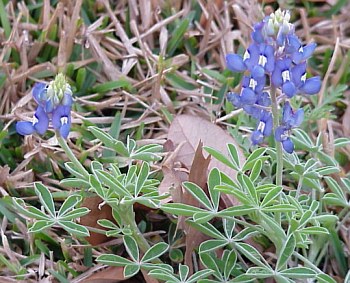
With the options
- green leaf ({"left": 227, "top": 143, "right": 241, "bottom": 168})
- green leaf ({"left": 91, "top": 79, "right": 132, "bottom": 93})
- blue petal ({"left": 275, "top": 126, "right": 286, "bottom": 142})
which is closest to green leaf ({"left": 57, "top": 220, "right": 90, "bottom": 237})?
green leaf ({"left": 227, "top": 143, "right": 241, "bottom": 168})

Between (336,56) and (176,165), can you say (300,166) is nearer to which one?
(176,165)

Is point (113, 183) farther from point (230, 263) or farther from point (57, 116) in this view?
point (230, 263)

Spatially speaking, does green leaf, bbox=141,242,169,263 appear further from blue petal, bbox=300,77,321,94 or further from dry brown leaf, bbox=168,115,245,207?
blue petal, bbox=300,77,321,94

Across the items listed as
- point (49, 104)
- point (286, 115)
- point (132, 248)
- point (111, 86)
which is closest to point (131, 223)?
point (132, 248)

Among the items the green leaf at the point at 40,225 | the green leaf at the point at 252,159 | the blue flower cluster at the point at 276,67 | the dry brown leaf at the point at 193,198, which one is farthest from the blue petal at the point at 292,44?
the green leaf at the point at 40,225

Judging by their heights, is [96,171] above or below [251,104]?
below

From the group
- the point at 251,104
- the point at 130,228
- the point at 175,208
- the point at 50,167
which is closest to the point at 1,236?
the point at 50,167
